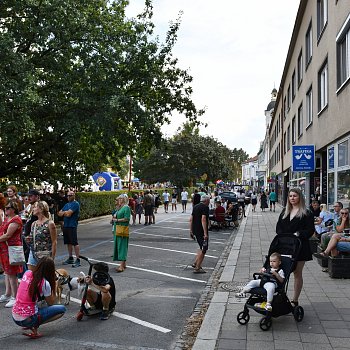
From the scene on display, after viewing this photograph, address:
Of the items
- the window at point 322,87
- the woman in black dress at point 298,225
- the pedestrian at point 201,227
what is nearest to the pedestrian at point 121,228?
the pedestrian at point 201,227

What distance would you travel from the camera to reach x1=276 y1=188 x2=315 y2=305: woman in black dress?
19.8ft

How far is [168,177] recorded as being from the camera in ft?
190

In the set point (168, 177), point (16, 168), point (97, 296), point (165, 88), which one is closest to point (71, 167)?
point (16, 168)

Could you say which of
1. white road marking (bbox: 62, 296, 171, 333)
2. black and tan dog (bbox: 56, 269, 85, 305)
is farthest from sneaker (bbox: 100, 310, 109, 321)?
black and tan dog (bbox: 56, 269, 85, 305)

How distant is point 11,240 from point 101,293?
70.8 inches

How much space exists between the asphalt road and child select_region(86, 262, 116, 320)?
0.15 metres

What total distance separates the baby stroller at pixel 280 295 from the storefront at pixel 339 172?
770 cm

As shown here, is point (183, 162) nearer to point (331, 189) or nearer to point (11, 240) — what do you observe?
point (331, 189)

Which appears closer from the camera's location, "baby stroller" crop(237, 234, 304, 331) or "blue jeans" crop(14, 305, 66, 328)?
"blue jeans" crop(14, 305, 66, 328)

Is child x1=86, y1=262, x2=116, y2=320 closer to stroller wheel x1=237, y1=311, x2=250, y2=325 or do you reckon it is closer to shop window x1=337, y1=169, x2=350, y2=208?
stroller wheel x1=237, y1=311, x2=250, y2=325

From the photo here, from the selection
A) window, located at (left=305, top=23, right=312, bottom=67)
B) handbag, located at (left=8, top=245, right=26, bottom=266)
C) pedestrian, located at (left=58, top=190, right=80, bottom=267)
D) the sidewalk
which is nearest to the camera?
the sidewalk

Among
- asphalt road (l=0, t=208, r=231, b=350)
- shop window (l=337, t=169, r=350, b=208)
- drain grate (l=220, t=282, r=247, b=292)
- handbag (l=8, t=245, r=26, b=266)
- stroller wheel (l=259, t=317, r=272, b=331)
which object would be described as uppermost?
shop window (l=337, t=169, r=350, b=208)

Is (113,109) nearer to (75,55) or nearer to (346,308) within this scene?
(75,55)

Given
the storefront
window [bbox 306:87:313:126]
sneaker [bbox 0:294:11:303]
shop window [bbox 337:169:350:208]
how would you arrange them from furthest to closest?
window [bbox 306:87:313:126], the storefront, shop window [bbox 337:169:350:208], sneaker [bbox 0:294:11:303]
